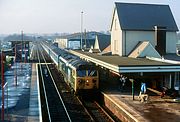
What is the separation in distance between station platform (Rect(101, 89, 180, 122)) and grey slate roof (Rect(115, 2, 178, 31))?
16.3 metres

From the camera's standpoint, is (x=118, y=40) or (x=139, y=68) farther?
(x=118, y=40)

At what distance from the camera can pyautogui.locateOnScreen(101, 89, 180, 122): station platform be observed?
17.1m

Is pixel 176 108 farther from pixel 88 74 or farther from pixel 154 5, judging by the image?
pixel 154 5

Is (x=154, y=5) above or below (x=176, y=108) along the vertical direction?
above

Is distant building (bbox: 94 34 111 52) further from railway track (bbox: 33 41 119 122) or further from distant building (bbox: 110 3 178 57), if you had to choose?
railway track (bbox: 33 41 119 122)

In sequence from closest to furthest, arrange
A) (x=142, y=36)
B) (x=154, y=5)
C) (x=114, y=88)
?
(x=114, y=88) → (x=142, y=36) → (x=154, y=5)

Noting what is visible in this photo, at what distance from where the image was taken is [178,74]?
953 inches

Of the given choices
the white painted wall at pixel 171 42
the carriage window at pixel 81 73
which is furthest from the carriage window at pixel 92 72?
the white painted wall at pixel 171 42

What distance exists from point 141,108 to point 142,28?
2094cm

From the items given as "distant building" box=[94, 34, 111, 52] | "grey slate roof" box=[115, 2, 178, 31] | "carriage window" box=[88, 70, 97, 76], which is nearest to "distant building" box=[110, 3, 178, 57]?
"grey slate roof" box=[115, 2, 178, 31]

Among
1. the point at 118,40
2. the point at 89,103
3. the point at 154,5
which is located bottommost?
the point at 89,103

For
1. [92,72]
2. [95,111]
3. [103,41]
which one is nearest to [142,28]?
[92,72]

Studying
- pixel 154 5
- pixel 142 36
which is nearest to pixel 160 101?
pixel 142 36

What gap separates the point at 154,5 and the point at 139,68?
2275 cm
